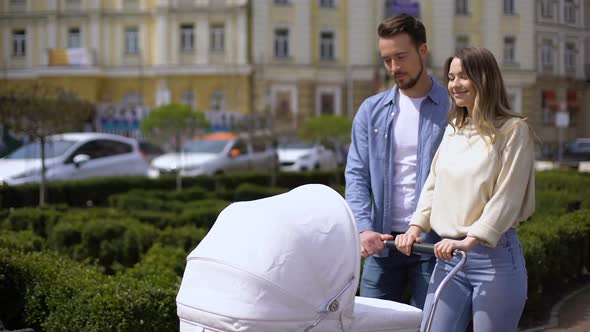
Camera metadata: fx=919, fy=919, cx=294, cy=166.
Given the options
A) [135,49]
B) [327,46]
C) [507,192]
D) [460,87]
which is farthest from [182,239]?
[135,49]

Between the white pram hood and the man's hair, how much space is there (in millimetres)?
1013

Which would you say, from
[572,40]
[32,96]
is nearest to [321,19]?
[32,96]

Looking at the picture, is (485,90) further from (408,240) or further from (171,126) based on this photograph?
(171,126)

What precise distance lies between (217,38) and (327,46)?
4913mm

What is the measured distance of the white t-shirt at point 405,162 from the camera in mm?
3912

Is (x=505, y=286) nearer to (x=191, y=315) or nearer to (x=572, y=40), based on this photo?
(x=191, y=315)

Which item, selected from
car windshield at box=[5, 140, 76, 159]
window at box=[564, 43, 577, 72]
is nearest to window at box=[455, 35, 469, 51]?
car windshield at box=[5, 140, 76, 159]

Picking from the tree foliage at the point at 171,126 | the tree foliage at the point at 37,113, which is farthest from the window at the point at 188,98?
the tree foliage at the point at 37,113

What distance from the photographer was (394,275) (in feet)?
13.1

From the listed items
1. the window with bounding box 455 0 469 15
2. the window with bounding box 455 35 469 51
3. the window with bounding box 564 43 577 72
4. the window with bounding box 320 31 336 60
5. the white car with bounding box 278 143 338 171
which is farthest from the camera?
the window with bounding box 320 31 336 60

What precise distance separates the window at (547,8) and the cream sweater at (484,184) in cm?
528

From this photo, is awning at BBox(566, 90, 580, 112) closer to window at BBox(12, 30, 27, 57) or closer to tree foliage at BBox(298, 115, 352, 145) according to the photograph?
tree foliage at BBox(298, 115, 352, 145)

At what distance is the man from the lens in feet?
12.6

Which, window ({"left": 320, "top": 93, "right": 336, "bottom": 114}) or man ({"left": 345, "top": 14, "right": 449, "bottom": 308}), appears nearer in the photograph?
man ({"left": 345, "top": 14, "right": 449, "bottom": 308})
